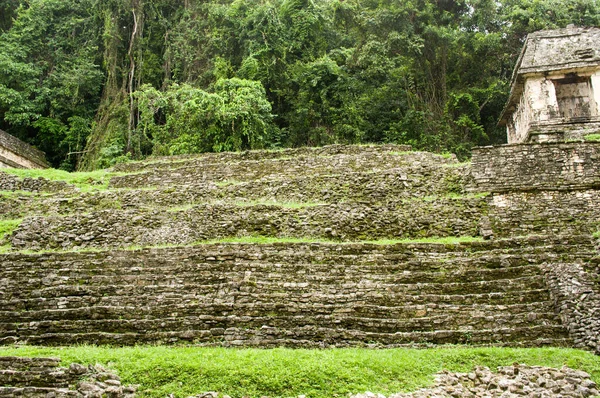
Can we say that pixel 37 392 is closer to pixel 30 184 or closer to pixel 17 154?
pixel 30 184

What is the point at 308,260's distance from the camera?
954 centimetres

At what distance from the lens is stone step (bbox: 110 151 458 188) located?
14117 mm

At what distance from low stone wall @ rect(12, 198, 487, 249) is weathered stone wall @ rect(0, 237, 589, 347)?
56.2 inches

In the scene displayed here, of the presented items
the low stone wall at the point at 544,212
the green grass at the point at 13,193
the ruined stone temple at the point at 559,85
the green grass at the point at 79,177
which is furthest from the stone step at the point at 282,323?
the ruined stone temple at the point at 559,85

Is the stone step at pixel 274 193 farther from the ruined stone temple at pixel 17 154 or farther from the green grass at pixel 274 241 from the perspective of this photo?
the ruined stone temple at pixel 17 154

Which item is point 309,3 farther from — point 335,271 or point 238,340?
point 238,340

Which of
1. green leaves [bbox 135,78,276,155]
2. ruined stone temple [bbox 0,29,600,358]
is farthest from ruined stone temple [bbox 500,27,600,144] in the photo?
green leaves [bbox 135,78,276,155]

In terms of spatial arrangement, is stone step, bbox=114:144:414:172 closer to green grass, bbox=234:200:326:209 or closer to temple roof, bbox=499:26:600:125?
green grass, bbox=234:200:326:209

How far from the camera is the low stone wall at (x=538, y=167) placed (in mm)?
11656

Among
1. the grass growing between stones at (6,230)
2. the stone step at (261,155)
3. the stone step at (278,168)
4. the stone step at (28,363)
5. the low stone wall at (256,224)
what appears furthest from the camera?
the stone step at (261,155)

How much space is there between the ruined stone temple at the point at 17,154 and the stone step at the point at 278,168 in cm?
613

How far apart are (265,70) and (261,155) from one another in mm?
6649

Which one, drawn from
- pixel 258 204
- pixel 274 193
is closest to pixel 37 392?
pixel 258 204

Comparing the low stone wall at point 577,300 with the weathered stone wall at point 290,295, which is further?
the weathered stone wall at point 290,295
